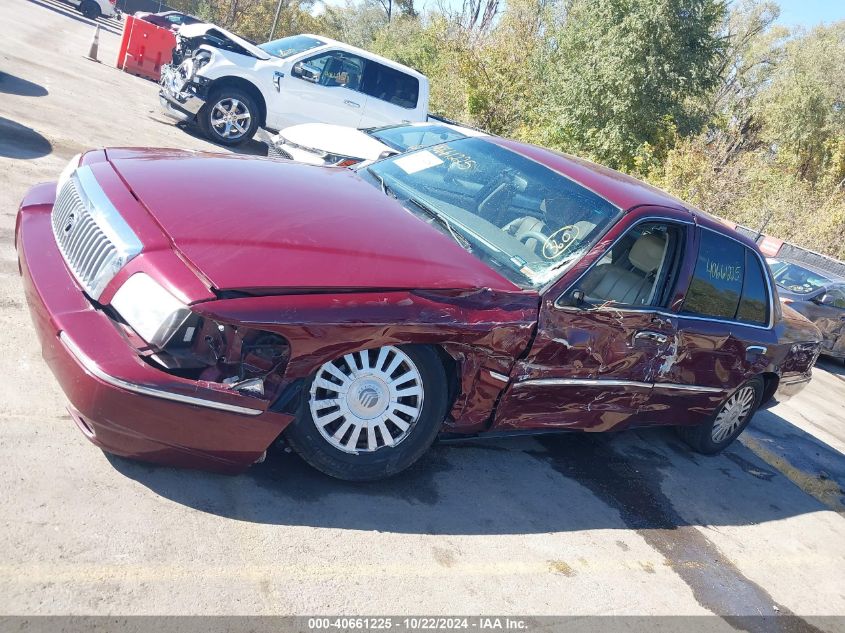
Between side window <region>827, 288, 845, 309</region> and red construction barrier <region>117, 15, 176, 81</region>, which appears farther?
red construction barrier <region>117, 15, 176, 81</region>

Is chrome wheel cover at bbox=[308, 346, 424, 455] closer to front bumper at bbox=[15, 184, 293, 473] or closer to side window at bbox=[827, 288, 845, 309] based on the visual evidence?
front bumper at bbox=[15, 184, 293, 473]

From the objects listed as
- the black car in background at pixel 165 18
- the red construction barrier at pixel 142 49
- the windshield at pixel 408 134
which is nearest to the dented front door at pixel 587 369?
the windshield at pixel 408 134

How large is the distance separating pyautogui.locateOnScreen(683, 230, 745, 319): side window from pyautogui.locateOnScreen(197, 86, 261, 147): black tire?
812cm

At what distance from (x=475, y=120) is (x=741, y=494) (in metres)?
20.4

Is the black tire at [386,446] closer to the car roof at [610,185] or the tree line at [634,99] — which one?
the car roof at [610,185]

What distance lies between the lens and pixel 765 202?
75.1ft

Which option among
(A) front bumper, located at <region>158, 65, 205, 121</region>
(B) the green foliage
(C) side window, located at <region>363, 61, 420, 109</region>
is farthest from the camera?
(B) the green foliage

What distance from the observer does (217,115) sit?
36.1 feet

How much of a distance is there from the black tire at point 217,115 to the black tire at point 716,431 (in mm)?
8106

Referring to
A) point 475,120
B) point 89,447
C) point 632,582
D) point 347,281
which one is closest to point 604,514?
point 632,582

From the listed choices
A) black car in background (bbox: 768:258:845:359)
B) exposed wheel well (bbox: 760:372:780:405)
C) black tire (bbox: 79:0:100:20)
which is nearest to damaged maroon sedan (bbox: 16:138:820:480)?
exposed wheel well (bbox: 760:372:780:405)

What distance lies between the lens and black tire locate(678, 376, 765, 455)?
550 centimetres

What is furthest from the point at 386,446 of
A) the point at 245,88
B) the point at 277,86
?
the point at 277,86

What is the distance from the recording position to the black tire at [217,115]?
10.8 meters
